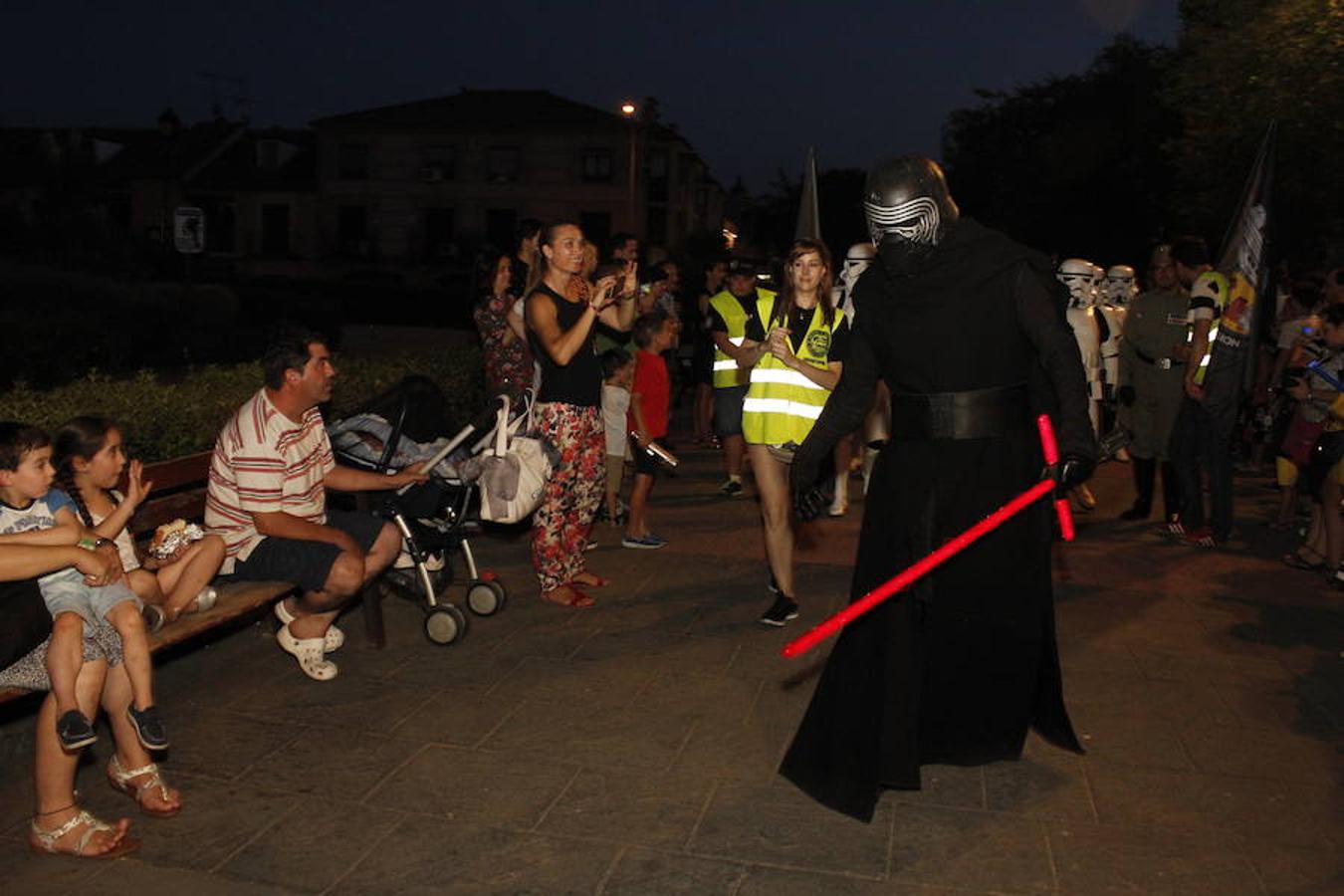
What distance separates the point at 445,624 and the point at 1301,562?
5.75 metres

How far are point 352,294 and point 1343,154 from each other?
37.5 meters

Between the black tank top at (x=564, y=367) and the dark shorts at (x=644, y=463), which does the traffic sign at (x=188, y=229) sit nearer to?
the dark shorts at (x=644, y=463)

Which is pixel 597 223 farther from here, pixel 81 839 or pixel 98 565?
pixel 81 839

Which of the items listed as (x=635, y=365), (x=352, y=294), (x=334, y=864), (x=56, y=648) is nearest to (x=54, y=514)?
(x=56, y=648)

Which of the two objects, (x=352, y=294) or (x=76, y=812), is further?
(x=352, y=294)

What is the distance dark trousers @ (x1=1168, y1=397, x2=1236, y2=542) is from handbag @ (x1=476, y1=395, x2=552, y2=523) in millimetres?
5149

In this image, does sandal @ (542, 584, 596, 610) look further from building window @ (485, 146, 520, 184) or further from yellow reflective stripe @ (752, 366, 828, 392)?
building window @ (485, 146, 520, 184)

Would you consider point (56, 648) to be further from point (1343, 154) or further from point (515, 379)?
point (1343, 154)

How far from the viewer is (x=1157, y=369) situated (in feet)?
33.0

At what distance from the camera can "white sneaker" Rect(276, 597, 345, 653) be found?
6035mm

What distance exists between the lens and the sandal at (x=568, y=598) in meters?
7.34

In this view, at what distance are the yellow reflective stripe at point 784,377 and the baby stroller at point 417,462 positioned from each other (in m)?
1.39

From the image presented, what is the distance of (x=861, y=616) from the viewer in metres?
4.71

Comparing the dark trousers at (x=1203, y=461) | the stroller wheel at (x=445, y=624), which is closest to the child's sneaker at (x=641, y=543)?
the stroller wheel at (x=445, y=624)
